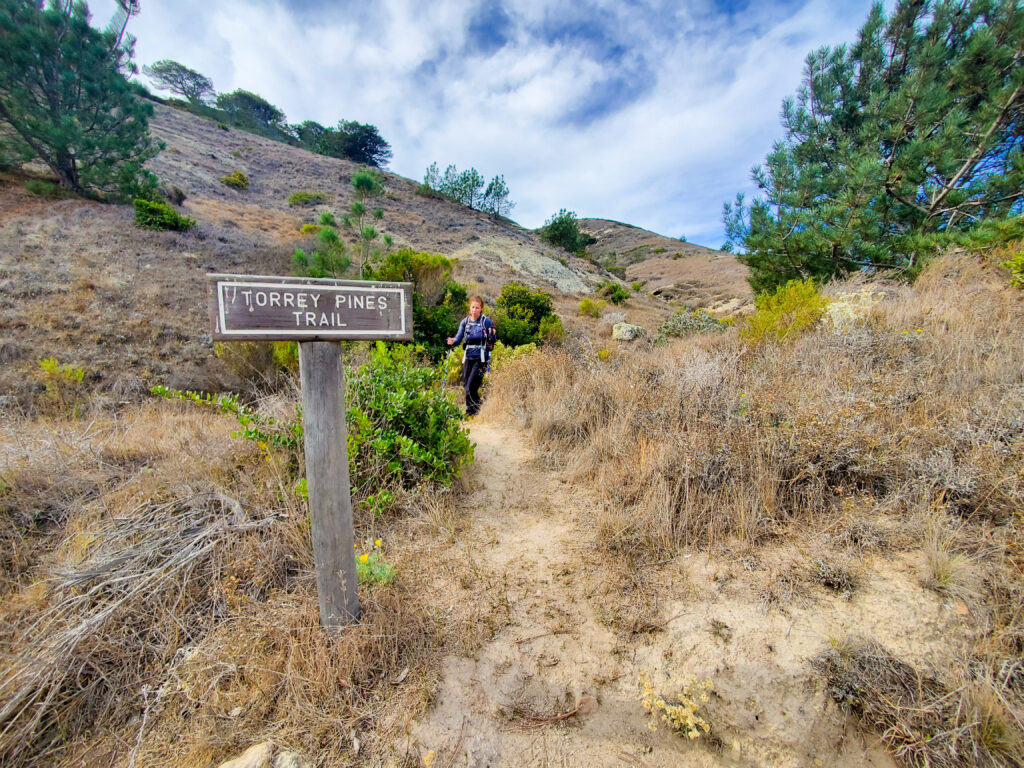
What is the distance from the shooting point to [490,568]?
238 centimetres

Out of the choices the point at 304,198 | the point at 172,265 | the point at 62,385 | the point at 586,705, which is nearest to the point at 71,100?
the point at 172,265

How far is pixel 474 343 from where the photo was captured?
5.26 metres

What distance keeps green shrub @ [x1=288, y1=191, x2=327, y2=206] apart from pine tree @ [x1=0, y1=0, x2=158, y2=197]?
8281 mm

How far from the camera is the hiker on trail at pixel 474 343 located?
17.1 feet

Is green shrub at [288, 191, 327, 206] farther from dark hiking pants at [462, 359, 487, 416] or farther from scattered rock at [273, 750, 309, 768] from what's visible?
scattered rock at [273, 750, 309, 768]

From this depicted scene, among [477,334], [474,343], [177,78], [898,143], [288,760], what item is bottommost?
[288,760]

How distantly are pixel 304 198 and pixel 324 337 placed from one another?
2678 cm

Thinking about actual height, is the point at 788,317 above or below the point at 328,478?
above

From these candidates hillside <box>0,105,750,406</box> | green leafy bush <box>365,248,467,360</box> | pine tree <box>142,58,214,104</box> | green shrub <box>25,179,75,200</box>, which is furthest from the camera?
pine tree <box>142,58,214,104</box>

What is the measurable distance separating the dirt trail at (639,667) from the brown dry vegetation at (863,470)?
13cm

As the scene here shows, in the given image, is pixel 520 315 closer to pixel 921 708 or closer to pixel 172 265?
pixel 921 708

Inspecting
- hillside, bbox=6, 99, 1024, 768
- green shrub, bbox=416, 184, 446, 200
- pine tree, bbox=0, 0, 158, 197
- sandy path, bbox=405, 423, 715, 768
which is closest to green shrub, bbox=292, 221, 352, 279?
pine tree, bbox=0, 0, 158, 197

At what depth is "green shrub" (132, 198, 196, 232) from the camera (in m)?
13.2

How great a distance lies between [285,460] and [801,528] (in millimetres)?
3266
